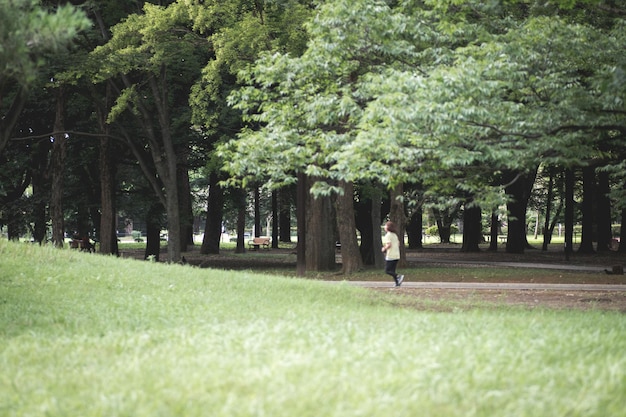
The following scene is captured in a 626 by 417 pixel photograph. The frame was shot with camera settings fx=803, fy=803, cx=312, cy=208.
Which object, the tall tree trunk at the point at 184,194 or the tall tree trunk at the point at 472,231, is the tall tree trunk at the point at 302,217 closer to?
the tall tree trunk at the point at 184,194

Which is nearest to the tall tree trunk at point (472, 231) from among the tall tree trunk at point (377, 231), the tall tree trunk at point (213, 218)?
the tall tree trunk at point (213, 218)

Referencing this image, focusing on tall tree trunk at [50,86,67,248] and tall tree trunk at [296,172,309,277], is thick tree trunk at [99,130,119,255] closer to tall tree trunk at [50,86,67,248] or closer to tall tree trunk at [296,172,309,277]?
tall tree trunk at [50,86,67,248]

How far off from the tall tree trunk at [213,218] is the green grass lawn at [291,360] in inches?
1061

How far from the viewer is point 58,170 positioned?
28.9 metres

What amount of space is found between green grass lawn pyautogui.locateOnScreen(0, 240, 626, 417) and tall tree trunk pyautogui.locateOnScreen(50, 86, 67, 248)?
16092 mm

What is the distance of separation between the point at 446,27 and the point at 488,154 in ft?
11.6

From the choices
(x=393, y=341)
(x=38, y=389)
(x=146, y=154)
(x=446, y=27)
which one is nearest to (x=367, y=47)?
(x=446, y=27)

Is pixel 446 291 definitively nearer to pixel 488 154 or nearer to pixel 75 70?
pixel 488 154

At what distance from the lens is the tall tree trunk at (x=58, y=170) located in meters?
28.7

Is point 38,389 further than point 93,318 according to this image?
No

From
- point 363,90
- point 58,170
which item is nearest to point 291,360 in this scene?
point 363,90

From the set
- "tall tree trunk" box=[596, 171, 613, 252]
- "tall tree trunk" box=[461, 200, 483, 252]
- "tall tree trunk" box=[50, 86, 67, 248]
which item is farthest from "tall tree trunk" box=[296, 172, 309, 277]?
"tall tree trunk" box=[596, 171, 613, 252]

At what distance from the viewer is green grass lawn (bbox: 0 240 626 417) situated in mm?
6207

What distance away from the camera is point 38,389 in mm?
7066
